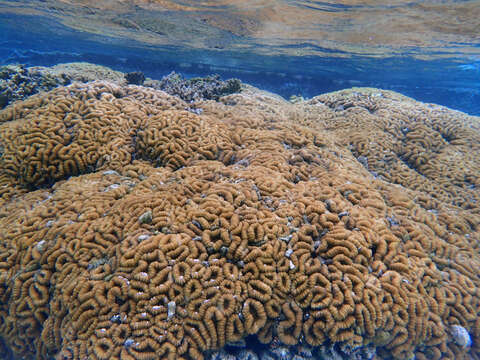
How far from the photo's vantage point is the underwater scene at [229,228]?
3.03m

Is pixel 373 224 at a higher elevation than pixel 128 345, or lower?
higher

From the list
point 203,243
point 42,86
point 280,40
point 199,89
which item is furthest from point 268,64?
point 203,243

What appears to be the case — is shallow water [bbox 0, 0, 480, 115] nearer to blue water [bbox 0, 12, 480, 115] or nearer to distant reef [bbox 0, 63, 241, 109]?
blue water [bbox 0, 12, 480, 115]

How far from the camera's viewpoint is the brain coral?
3.01 metres

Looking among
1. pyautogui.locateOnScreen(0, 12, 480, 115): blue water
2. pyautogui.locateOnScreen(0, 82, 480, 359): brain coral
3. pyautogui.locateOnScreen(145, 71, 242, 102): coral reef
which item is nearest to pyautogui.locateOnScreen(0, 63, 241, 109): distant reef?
pyautogui.locateOnScreen(145, 71, 242, 102): coral reef

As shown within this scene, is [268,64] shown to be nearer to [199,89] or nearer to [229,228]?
[199,89]

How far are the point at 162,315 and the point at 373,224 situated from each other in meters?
3.30

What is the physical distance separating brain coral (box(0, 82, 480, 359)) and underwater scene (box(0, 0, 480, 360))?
0.02 meters

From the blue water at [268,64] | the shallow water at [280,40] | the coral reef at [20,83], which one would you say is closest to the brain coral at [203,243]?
the coral reef at [20,83]

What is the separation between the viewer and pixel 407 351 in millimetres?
3297

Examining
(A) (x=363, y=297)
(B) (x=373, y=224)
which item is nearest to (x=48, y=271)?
(A) (x=363, y=297)

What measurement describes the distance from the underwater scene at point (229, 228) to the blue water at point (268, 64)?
58.9 ft

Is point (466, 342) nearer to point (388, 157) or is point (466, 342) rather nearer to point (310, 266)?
point (310, 266)

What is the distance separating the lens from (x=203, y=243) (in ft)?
11.3
